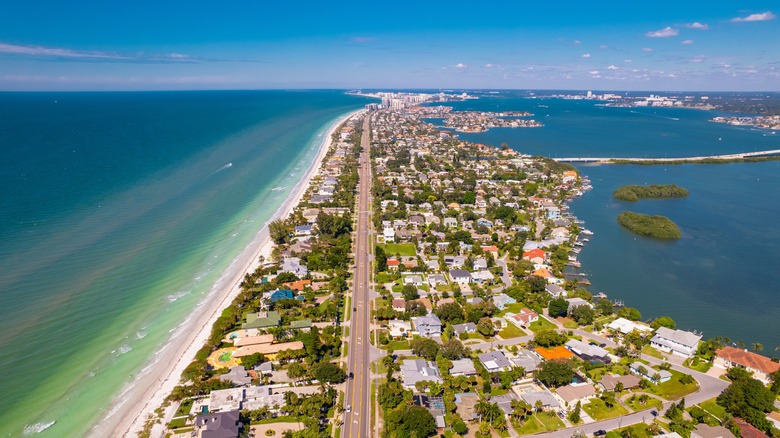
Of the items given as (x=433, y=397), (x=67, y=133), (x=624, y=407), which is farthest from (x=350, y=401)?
(x=67, y=133)

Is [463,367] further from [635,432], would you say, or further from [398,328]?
[635,432]

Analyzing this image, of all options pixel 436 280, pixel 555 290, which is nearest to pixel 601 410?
pixel 555 290

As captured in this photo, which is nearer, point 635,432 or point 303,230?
point 635,432

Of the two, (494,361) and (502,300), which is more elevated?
(502,300)

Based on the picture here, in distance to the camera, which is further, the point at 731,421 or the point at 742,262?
the point at 742,262

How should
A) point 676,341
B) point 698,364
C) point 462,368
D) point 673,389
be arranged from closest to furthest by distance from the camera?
point 673,389, point 462,368, point 698,364, point 676,341

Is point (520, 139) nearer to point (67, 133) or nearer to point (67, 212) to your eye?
point (67, 212)

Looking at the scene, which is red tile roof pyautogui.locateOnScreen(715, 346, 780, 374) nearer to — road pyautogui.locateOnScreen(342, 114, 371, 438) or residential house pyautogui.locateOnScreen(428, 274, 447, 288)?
residential house pyautogui.locateOnScreen(428, 274, 447, 288)
